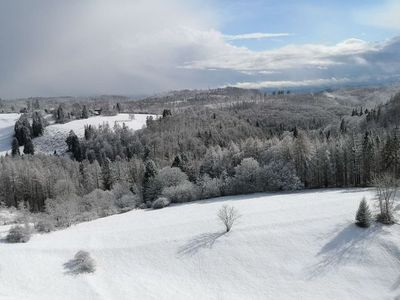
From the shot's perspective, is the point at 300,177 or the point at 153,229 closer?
the point at 153,229

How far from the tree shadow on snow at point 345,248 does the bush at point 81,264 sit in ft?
83.5

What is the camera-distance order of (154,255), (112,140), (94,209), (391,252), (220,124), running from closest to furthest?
1. (391,252)
2. (154,255)
3. (94,209)
4. (112,140)
5. (220,124)

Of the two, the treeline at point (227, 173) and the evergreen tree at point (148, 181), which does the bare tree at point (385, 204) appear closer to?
the treeline at point (227, 173)

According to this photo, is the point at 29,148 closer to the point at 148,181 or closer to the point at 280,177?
the point at 148,181

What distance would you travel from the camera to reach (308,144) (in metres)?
77.6

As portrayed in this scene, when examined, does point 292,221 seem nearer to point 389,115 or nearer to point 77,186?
point 77,186

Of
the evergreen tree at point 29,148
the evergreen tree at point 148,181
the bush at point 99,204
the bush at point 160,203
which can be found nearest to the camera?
the bush at point 160,203

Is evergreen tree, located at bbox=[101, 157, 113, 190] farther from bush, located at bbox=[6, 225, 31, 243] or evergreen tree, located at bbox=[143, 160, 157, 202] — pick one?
bush, located at bbox=[6, 225, 31, 243]

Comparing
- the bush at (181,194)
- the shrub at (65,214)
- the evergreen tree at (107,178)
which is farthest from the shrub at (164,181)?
the evergreen tree at (107,178)

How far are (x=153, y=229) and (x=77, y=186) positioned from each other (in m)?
58.1

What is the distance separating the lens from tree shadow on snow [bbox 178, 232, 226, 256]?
4709 centimetres

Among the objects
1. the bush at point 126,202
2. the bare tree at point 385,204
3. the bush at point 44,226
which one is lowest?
the bush at point 126,202

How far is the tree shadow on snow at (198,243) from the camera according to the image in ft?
155

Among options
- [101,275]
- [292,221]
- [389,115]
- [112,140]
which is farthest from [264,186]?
[112,140]
